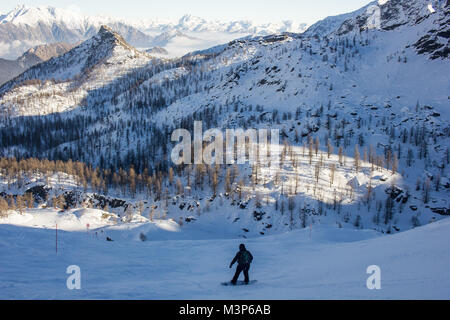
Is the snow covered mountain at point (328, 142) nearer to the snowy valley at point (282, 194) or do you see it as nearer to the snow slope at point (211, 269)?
the snowy valley at point (282, 194)

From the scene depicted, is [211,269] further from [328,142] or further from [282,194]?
[328,142]

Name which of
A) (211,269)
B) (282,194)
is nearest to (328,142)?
(282,194)

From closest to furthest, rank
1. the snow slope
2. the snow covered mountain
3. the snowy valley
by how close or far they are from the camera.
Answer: the snow slope → the snowy valley → the snow covered mountain

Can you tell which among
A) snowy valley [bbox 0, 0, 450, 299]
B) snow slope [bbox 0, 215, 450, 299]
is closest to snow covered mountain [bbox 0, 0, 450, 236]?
snowy valley [bbox 0, 0, 450, 299]

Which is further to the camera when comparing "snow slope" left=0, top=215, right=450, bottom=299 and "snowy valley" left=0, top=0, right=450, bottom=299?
"snowy valley" left=0, top=0, right=450, bottom=299

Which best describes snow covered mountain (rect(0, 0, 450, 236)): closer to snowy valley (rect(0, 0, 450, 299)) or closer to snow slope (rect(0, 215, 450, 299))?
snowy valley (rect(0, 0, 450, 299))

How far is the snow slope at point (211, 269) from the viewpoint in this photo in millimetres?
14008

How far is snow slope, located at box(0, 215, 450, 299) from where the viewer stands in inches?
551

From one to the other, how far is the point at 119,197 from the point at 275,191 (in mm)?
59929

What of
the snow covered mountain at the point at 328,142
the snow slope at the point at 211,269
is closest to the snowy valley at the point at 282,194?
the snow slope at the point at 211,269

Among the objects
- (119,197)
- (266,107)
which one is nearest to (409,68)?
(266,107)

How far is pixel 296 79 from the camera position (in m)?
165

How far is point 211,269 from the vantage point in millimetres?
21688
